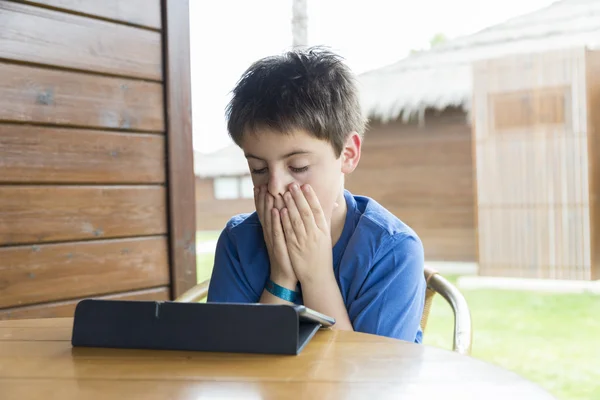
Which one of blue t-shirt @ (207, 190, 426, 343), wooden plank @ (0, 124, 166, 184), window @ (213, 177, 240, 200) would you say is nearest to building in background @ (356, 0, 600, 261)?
wooden plank @ (0, 124, 166, 184)

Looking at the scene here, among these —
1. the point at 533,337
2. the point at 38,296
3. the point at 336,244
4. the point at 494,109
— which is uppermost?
the point at 494,109

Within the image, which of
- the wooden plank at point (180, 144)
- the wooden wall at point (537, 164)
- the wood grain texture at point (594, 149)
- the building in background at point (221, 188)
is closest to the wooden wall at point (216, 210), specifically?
the building in background at point (221, 188)

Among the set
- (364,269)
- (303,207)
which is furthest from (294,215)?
(364,269)

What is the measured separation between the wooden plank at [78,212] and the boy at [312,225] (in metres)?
1.05

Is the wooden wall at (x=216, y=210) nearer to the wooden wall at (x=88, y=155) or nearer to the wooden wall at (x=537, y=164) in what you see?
the wooden wall at (x=537, y=164)

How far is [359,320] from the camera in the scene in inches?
47.8

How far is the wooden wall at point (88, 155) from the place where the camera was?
2.20 m

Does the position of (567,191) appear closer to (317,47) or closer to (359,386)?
(317,47)

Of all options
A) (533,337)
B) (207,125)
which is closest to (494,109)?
(533,337)

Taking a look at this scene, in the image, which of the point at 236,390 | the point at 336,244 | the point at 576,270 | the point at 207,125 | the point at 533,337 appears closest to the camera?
the point at 236,390

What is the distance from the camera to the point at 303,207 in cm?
133

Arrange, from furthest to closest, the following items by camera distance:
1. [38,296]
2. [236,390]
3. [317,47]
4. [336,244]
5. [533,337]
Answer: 1. [533,337]
2. [38,296]
3. [317,47]
4. [336,244]
5. [236,390]

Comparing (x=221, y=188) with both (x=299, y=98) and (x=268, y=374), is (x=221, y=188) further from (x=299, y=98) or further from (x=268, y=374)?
(x=268, y=374)

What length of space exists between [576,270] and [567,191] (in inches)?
33.6
